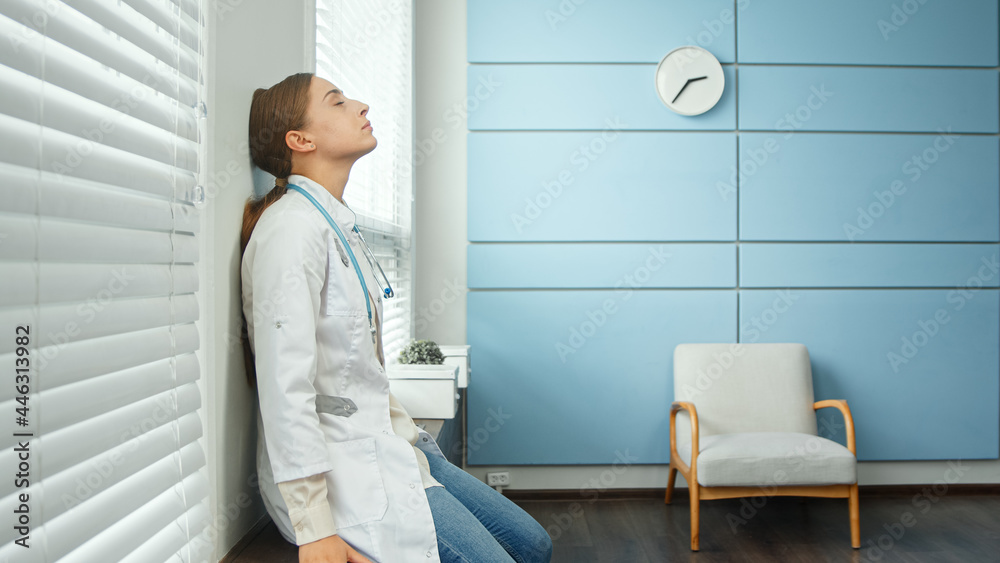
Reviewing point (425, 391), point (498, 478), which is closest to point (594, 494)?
point (498, 478)

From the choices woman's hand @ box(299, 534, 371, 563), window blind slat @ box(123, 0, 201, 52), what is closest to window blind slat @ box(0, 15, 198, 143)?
window blind slat @ box(123, 0, 201, 52)

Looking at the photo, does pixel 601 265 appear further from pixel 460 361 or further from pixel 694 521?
pixel 694 521

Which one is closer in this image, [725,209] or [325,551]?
[325,551]

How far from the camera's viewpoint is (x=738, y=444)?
2875 millimetres

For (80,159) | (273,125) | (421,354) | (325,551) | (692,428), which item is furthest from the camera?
(692,428)

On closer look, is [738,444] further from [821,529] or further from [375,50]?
[375,50]

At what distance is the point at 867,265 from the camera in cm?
342

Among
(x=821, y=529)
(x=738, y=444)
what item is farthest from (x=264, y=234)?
(x=821, y=529)

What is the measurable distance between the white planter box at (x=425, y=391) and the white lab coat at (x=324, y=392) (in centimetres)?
108

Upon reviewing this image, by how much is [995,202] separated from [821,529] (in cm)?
204

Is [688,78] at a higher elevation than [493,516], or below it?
higher

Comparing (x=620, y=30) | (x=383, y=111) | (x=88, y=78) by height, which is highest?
(x=620, y=30)

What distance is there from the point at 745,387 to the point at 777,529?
2.25ft

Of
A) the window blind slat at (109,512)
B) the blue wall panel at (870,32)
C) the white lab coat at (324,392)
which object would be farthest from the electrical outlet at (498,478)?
the blue wall panel at (870,32)
